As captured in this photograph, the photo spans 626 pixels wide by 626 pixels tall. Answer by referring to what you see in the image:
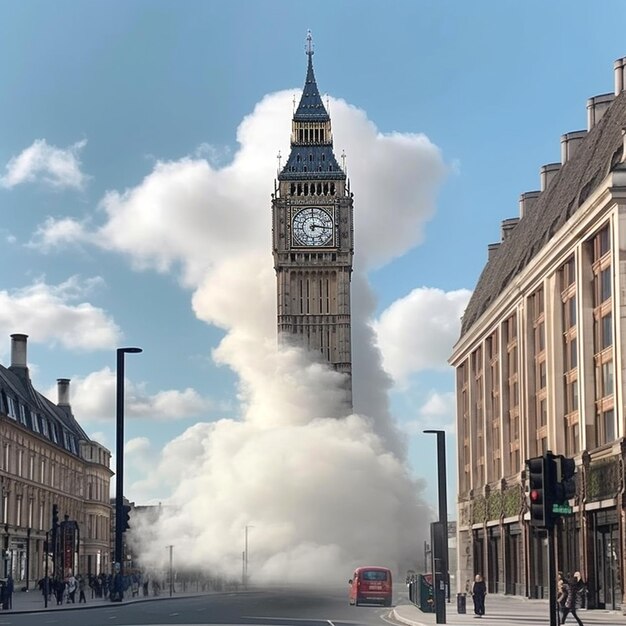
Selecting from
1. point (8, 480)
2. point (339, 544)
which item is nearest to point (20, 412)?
point (8, 480)

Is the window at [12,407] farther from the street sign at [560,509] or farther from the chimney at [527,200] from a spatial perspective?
the street sign at [560,509]

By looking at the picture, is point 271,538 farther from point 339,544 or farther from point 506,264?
point 506,264

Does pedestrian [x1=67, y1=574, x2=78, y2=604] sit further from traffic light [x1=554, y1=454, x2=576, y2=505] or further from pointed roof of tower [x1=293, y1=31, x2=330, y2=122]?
pointed roof of tower [x1=293, y1=31, x2=330, y2=122]

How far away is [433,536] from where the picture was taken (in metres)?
44.1

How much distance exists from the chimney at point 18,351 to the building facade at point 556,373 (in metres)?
46.2

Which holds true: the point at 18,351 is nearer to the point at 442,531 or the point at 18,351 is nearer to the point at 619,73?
the point at 619,73

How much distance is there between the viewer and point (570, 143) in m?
72.2

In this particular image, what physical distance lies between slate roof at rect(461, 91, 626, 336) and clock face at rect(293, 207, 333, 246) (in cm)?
5131

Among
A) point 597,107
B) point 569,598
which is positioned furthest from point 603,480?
point 597,107

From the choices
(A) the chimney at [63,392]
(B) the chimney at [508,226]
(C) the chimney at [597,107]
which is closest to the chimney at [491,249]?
(B) the chimney at [508,226]

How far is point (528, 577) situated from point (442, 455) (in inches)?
689

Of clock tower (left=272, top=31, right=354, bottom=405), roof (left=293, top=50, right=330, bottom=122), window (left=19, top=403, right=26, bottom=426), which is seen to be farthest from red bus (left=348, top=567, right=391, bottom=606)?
roof (left=293, top=50, right=330, bottom=122)

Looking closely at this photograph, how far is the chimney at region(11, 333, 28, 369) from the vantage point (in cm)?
11825

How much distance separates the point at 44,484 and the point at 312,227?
4530cm
